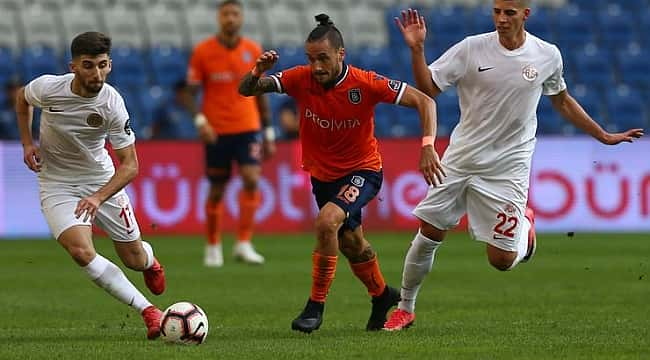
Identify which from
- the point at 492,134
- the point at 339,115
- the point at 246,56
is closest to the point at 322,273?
the point at 339,115

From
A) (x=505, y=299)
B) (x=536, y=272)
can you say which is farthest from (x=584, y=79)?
(x=505, y=299)

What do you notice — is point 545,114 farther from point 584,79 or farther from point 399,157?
point 399,157

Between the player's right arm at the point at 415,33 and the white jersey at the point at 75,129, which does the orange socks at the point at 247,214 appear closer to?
the white jersey at the point at 75,129

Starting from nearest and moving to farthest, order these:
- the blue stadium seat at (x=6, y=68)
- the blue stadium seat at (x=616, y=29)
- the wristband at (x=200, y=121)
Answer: the wristband at (x=200, y=121), the blue stadium seat at (x=6, y=68), the blue stadium seat at (x=616, y=29)

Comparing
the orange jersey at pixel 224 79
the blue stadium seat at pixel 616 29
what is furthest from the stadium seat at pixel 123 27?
the orange jersey at pixel 224 79

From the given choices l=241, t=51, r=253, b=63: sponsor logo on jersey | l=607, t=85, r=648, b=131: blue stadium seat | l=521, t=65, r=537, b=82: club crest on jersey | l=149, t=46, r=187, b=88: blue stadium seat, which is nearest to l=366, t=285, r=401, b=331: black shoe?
l=521, t=65, r=537, b=82: club crest on jersey

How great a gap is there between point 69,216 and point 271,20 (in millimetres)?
15778

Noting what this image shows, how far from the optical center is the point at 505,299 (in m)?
11.2

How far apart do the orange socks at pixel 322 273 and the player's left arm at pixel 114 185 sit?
50.5 inches

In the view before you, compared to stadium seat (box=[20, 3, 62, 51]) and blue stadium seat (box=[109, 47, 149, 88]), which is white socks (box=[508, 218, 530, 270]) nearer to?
blue stadium seat (box=[109, 47, 149, 88])

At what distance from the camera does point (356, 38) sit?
81.0 ft

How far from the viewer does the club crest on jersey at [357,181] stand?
8969 millimetres

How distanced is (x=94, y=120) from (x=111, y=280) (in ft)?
3.34

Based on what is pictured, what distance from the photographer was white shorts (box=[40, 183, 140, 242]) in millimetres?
8906
